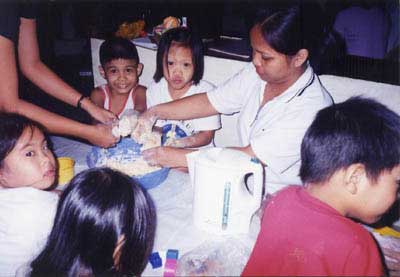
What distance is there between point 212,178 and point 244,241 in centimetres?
23

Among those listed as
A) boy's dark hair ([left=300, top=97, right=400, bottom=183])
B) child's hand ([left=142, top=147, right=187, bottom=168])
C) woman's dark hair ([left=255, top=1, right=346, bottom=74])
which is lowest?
child's hand ([left=142, top=147, right=187, bottom=168])

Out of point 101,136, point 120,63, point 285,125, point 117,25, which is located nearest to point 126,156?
point 101,136

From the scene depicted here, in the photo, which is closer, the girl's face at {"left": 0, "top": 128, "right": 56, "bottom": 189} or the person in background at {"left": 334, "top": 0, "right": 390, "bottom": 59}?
the girl's face at {"left": 0, "top": 128, "right": 56, "bottom": 189}

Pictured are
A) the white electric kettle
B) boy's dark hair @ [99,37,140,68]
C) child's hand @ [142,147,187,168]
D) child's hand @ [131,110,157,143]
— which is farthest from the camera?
boy's dark hair @ [99,37,140,68]

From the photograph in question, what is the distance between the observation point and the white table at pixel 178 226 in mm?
1040

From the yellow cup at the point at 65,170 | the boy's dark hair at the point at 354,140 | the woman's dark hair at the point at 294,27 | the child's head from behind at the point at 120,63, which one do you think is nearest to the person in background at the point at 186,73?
the child's head from behind at the point at 120,63

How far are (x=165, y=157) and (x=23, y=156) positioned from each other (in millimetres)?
493

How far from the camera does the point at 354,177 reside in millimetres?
864

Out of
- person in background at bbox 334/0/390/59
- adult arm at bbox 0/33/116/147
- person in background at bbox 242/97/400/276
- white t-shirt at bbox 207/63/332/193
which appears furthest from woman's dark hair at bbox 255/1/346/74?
person in background at bbox 334/0/390/59

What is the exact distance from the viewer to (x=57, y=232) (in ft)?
3.01

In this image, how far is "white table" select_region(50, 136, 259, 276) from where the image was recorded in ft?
3.41

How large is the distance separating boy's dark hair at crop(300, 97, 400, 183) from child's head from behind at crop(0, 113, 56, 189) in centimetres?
84

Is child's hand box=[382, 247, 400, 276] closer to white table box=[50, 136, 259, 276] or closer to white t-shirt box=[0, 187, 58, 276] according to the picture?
white table box=[50, 136, 259, 276]

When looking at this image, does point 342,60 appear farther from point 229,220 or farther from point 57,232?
point 57,232
